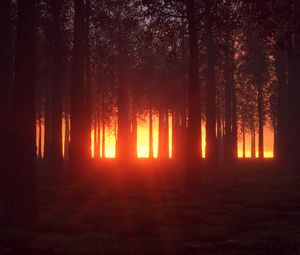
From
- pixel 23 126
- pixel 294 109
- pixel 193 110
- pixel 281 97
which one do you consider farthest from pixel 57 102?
pixel 281 97

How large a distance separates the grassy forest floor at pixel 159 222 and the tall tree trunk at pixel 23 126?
0.74 meters

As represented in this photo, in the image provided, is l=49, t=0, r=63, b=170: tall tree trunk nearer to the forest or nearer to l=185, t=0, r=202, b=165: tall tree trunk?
the forest

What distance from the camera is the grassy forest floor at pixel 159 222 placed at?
9.01m

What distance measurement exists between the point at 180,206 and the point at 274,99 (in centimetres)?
3294

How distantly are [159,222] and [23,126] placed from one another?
384 centimetres

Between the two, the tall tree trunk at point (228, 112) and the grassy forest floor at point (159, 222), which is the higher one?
the tall tree trunk at point (228, 112)

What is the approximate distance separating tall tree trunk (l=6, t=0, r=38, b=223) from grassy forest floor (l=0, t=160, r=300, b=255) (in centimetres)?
74

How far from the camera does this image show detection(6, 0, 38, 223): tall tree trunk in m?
11.2

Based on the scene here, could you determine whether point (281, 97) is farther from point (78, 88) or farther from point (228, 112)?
A: point (78, 88)

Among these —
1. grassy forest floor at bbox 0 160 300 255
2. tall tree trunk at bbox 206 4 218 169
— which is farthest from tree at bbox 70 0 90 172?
tall tree trunk at bbox 206 4 218 169

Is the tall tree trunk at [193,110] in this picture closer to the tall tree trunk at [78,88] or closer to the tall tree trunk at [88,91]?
the tall tree trunk at [78,88]

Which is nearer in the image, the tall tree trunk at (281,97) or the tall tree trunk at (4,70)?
the tall tree trunk at (4,70)

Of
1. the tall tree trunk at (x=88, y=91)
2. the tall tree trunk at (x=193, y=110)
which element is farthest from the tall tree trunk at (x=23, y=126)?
the tall tree trunk at (x=88, y=91)

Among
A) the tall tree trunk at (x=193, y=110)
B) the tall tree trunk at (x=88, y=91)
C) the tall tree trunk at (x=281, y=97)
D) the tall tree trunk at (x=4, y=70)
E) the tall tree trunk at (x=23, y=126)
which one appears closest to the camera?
the tall tree trunk at (x=23, y=126)
